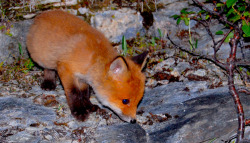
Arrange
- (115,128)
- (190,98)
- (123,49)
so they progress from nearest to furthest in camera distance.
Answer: (115,128)
(190,98)
(123,49)

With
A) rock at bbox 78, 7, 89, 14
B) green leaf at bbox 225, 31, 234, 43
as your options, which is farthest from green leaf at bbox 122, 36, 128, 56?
green leaf at bbox 225, 31, 234, 43

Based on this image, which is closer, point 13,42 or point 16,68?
point 16,68

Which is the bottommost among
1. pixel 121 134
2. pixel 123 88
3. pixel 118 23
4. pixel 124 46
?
pixel 121 134

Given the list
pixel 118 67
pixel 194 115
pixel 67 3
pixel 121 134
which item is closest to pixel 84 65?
pixel 118 67

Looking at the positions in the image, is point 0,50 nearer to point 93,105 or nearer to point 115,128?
point 93,105

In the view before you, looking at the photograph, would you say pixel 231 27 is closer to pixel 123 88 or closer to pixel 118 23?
pixel 118 23

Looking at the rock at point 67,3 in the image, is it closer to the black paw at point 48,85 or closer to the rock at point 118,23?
the rock at point 118,23

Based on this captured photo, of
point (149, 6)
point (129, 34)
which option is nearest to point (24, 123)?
point (129, 34)
